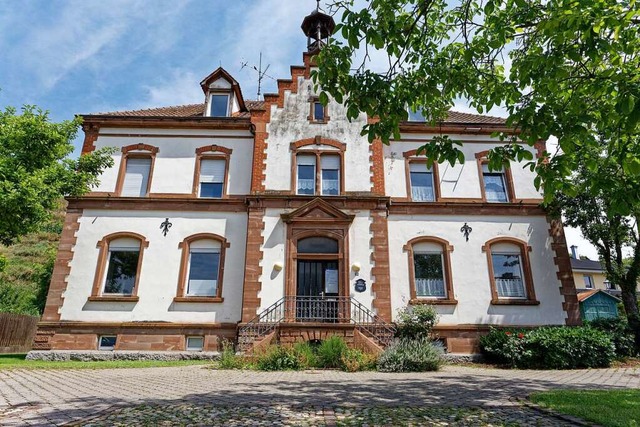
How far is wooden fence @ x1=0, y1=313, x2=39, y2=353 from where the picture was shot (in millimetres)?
18828

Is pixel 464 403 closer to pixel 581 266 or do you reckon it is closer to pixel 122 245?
pixel 122 245

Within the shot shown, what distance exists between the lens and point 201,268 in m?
15.8

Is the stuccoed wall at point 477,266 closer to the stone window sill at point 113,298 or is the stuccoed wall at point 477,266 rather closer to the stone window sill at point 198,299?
the stone window sill at point 198,299

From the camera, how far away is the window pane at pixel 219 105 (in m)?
19.2

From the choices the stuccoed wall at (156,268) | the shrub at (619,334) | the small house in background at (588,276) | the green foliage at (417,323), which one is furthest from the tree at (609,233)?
the small house in background at (588,276)

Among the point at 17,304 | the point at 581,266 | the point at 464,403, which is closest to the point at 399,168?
the point at 464,403

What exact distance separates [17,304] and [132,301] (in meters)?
15.2

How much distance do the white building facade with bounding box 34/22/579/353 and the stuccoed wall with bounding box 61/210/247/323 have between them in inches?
1.9

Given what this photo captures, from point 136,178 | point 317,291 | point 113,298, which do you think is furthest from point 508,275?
point 136,178

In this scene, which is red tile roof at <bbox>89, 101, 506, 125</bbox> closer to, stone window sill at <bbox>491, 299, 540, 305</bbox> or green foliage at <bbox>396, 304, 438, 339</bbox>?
stone window sill at <bbox>491, 299, 540, 305</bbox>

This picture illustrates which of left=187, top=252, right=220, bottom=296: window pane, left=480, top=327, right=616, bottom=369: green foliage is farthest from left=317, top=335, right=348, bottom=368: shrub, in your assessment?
left=480, top=327, right=616, bottom=369: green foliage

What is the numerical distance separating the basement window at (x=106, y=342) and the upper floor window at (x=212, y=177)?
6.33 meters

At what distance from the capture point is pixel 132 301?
15.0 meters

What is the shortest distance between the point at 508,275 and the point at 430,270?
315 centimetres
